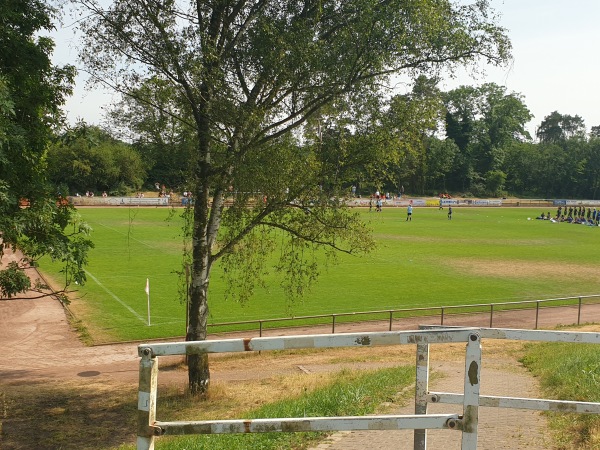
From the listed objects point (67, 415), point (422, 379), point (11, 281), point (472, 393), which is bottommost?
point (67, 415)

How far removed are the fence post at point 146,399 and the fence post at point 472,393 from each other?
2103 millimetres

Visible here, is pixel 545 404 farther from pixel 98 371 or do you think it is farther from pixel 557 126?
pixel 557 126

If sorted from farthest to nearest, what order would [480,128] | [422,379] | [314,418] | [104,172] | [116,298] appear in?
[480,128]
[104,172]
[116,298]
[422,379]
[314,418]

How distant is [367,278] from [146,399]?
92.0ft

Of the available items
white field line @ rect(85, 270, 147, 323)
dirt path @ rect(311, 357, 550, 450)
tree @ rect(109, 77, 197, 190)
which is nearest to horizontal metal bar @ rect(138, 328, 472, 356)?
dirt path @ rect(311, 357, 550, 450)

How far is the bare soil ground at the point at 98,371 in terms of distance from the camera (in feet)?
39.8

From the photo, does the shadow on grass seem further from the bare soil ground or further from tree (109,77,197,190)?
tree (109,77,197,190)

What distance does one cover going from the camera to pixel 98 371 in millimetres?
17156

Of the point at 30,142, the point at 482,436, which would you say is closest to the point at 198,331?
the point at 30,142

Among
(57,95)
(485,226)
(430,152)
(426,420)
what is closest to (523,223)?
(485,226)

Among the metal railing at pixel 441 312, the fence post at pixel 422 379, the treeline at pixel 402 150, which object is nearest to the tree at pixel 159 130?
the treeline at pixel 402 150

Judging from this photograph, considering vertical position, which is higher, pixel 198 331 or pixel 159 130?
pixel 159 130

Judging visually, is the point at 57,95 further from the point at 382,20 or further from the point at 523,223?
the point at 523,223

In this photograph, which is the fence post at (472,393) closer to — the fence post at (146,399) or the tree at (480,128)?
the fence post at (146,399)
